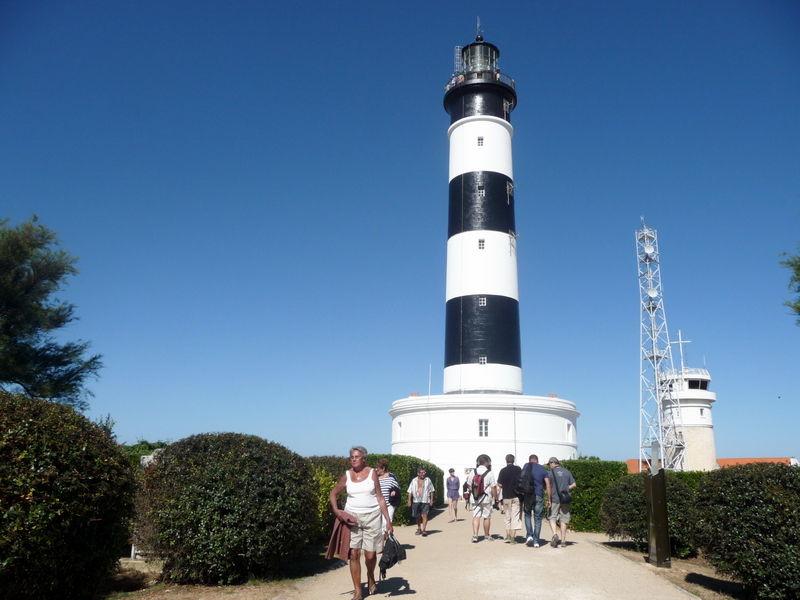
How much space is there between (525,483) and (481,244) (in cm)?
1604

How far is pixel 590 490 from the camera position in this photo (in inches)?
651

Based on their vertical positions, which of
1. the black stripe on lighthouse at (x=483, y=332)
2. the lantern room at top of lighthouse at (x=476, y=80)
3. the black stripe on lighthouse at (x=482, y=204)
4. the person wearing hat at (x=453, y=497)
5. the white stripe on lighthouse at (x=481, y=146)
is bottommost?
the person wearing hat at (x=453, y=497)

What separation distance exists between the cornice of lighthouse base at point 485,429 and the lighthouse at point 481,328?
4 cm

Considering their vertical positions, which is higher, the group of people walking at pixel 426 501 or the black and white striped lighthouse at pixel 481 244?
the black and white striped lighthouse at pixel 481 244

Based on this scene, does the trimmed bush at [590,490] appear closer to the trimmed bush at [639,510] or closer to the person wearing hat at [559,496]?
the trimmed bush at [639,510]

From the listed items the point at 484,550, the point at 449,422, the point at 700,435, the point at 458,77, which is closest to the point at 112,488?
the point at 484,550

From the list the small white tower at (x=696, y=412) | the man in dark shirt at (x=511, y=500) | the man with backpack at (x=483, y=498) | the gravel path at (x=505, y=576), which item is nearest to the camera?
the gravel path at (x=505, y=576)

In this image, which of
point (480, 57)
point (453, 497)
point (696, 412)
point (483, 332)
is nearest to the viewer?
point (453, 497)

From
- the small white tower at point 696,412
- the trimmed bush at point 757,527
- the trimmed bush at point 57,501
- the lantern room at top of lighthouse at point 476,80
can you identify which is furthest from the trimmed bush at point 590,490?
the small white tower at point 696,412

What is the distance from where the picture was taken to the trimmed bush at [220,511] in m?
8.18

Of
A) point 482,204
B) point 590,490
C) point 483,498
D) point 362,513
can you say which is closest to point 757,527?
point 362,513

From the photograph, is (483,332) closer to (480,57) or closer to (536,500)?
(536,500)

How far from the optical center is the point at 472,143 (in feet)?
93.7

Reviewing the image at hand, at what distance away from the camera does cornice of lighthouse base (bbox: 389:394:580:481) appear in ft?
78.2
